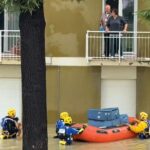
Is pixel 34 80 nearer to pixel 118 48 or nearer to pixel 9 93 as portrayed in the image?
pixel 118 48

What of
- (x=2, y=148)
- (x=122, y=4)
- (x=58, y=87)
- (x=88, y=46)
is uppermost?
(x=122, y=4)

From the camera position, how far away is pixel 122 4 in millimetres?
22250

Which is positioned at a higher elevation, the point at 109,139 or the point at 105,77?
the point at 105,77

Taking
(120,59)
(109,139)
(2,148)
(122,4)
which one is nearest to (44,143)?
(2,148)

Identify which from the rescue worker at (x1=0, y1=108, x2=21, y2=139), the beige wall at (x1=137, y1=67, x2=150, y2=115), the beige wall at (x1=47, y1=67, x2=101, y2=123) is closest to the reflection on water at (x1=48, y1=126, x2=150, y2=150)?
the rescue worker at (x1=0, y1=108, x2=21, y2=139)

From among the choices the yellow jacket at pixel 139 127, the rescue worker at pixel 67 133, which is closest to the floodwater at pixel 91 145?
the rescue worker at pixel 67 133

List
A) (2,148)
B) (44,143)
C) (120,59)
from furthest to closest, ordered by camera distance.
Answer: (120,59) < (2,148) < (44,143)

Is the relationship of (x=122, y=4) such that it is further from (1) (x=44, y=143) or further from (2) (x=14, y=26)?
(1) (x=44, y=143)

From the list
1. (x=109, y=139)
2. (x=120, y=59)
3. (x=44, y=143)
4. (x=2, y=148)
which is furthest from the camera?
(x=120, y=59)

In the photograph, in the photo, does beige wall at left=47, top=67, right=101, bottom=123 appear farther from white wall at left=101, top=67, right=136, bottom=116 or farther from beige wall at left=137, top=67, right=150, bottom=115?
beige wall at left=137, top=67, right=150, bottom=115

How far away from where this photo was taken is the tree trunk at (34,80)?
7574 millimetres

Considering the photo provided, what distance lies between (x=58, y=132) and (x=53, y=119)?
4.14 metres

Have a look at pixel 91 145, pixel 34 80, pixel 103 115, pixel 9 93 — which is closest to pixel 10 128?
pixel 91 145

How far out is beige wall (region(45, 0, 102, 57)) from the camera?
21.7 meters
